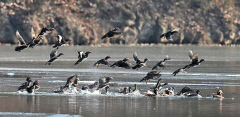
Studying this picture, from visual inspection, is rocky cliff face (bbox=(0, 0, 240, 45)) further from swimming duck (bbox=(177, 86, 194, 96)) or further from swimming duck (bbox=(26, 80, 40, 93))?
swimming duck (bbox=(177, 86, 194, 96))

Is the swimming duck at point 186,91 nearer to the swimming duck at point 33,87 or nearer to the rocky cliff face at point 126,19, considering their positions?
the swimming duck at point 33,87

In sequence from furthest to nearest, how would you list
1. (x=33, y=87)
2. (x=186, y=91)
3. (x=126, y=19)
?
(x=126, y=19)
(x=33, y=87)
(x=186, y=91)

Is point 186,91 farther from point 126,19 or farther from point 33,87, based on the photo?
point 126,19

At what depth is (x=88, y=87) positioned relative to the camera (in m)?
30.1

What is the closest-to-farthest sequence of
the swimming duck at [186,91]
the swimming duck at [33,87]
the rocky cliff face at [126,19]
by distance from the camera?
1. the swimming duck at [186,91]
2. the swimming duck at [33,87]
3. the rocky cliff face at [126,19]

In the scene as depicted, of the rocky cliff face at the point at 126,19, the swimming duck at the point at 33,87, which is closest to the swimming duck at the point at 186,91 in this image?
the swimming duck at the point at 33,87

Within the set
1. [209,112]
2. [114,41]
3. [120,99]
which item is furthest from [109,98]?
[114,41]

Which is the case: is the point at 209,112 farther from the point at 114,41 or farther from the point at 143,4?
the point at 143,4

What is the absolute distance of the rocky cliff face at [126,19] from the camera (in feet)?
419

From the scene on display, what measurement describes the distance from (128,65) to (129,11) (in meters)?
112

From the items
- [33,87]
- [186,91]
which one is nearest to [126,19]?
[33,87]

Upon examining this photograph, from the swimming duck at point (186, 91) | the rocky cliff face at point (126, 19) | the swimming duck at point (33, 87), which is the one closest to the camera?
the swimming duck at point (186, 91)

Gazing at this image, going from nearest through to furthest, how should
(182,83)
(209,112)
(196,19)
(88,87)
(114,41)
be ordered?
1. (209,112)
2. (88,87)
3. (182,83)
4. (114,41)
5. (196,19)

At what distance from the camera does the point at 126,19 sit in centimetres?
13975
